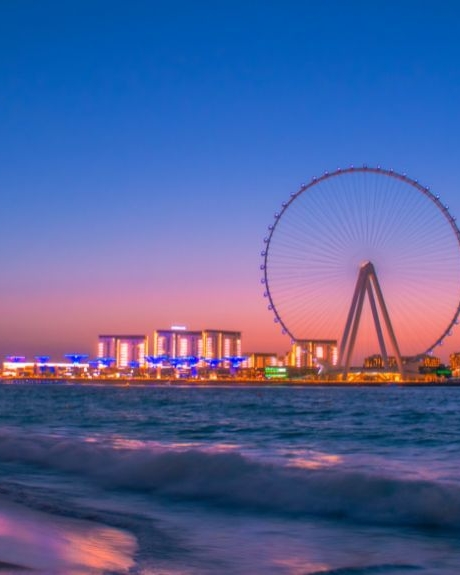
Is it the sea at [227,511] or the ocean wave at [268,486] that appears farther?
the ocean wave at [268,486]

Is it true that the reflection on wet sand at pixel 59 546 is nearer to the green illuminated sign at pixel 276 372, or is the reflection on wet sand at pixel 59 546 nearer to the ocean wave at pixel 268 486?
the ocean wave at pixel 268 486

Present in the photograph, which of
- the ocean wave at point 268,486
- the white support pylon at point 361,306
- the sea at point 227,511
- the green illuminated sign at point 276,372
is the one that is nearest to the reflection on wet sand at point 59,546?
the sea at point 227,511

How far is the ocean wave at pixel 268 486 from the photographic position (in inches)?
351

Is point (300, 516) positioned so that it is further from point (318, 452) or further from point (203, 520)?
point (318, 452)

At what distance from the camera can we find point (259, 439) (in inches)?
786

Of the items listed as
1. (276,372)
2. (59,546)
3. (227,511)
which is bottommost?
(227,511)

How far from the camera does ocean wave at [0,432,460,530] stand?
892 centimetres

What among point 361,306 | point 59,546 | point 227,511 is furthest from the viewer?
point 361,306

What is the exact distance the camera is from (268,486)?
415 inches

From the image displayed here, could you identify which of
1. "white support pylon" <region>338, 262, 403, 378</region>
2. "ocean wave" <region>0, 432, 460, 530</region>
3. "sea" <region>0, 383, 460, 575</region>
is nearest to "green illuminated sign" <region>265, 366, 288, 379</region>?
"white support pylon" <region>338, 262, 403, 378</region>

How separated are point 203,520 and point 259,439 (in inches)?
459

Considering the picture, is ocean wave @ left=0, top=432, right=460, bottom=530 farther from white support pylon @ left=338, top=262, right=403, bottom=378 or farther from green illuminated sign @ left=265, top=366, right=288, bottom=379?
green illuminated sign @ left=265, top=366, right=288, bottom=379

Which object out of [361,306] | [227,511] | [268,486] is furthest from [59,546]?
[361,306]

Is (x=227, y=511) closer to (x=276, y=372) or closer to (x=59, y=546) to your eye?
(x=59, y=546)
